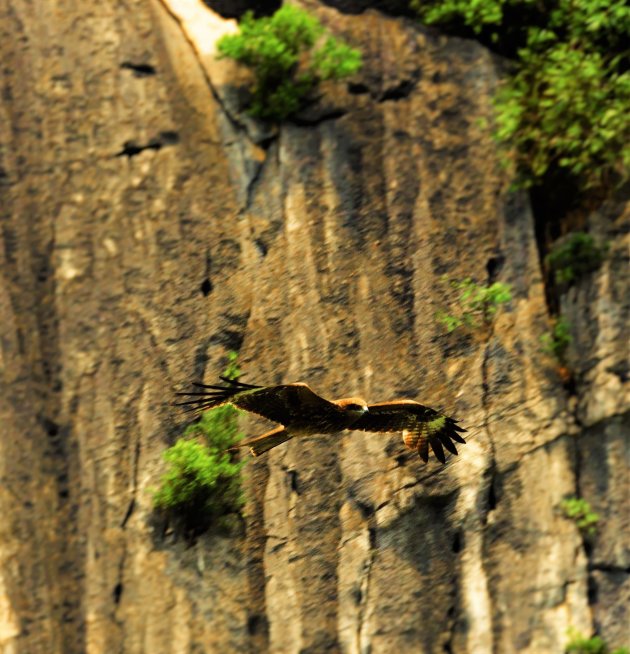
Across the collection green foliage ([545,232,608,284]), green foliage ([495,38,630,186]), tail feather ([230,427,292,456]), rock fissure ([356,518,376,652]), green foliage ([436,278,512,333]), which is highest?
green foliage ([495,38,630,186])

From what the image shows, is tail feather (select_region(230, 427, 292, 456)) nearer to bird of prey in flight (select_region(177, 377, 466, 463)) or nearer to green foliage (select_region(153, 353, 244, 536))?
bird of prey in flight (select_region(177, 377, 466, 463))

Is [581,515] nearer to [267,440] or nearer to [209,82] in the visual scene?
[267,440]

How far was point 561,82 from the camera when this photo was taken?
1127 cm

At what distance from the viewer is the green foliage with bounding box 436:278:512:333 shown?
1101 cm

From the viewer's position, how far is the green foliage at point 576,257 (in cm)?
1152

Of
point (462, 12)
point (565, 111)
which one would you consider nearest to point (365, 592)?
point (565, 111)

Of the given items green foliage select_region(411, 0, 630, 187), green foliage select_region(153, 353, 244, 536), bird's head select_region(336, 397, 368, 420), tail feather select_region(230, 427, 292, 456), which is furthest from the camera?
green foliage select_region(411, 0, 630, 187)

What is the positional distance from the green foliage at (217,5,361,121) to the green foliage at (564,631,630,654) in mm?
5666

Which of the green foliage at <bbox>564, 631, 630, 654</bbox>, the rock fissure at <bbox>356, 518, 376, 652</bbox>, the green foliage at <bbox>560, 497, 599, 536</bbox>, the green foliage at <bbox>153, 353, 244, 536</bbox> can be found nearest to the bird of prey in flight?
the green foliage at <bbox>153, 353, 244, 536</bbox>

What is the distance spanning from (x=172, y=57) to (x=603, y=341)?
502 cm

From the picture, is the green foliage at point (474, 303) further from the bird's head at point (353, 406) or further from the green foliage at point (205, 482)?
the bird's head at point (353, 406)

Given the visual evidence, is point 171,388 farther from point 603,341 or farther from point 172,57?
point 603,341

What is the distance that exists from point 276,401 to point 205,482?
1.90m

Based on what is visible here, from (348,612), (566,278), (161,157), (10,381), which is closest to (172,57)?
(161,157)
